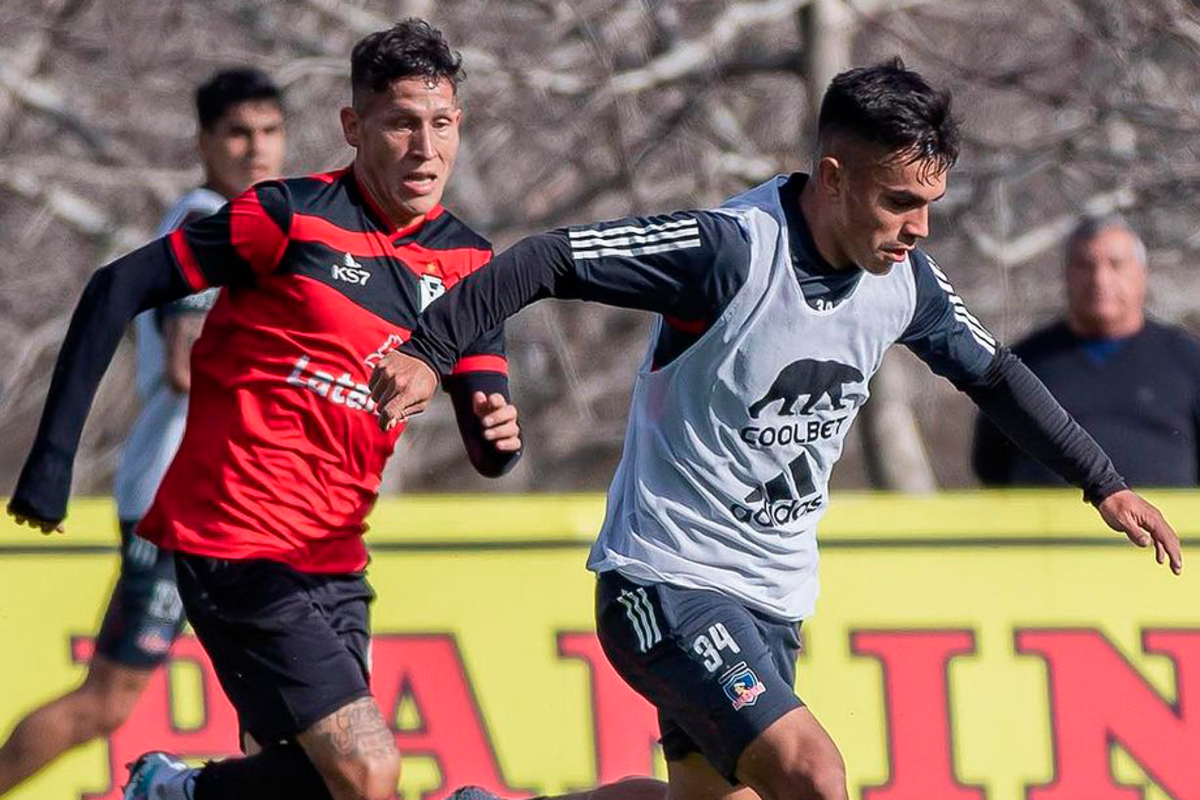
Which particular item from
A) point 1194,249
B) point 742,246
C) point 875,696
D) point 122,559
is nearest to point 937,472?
point 1194,249

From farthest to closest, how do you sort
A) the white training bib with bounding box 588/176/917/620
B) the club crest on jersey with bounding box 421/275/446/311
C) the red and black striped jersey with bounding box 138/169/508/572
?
the club crest on jersey with bounding box 421/275/446/311, the red and black striped jersey with bounding box 138/169/508/572, the white training bib with bounding box 588/176/917/620

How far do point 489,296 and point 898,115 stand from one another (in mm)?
969

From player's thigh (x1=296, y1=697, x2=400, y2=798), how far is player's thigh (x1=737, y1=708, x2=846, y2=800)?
898 mm

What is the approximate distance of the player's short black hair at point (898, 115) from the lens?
14.3ft

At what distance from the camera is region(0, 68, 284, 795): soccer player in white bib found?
5.80 meters

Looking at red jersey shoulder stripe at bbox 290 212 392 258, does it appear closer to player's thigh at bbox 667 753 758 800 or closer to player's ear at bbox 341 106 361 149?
player's ear at bbox 341 106 361 149

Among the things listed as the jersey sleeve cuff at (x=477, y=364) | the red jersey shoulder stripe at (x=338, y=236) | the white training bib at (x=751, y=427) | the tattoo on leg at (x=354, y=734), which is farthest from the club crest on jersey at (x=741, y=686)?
the red jersey shoulder stripe at (x=338, y=236)

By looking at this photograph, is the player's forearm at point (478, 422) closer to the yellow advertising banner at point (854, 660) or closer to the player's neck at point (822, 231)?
the player's neck at point (822, 231)

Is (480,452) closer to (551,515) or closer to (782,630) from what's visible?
(782,630)

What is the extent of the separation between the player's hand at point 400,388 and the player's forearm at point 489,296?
6cm

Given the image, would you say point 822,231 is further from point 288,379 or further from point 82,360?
point 82,360

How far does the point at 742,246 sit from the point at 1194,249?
7.70 metres

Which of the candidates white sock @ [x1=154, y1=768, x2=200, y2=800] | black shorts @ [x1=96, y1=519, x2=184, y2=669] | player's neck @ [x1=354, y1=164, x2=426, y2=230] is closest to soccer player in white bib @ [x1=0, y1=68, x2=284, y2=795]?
black shorts @ [x1=96, y1=519, x2=184, y2=669]

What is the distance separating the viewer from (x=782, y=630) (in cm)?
476
